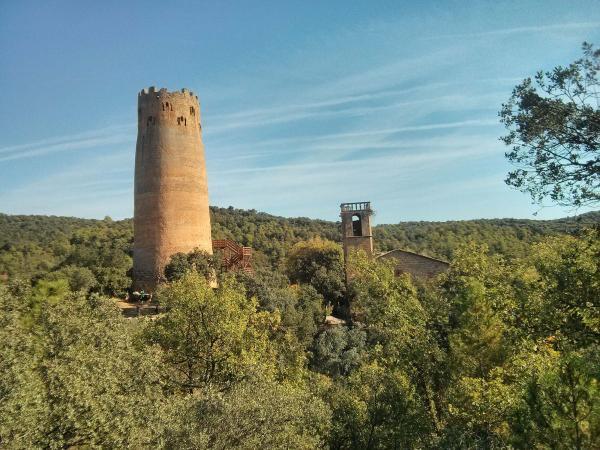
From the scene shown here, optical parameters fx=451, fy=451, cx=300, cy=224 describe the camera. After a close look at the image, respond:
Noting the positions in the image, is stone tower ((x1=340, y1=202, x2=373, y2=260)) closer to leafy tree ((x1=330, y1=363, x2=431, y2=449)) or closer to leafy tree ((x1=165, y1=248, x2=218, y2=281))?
leafy tree ((x1=165, y1=248, x2=218, y2=281))

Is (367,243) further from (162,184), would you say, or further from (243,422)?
(243,422)

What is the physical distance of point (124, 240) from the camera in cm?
4147

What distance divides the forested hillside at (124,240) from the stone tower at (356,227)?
8.91 metres

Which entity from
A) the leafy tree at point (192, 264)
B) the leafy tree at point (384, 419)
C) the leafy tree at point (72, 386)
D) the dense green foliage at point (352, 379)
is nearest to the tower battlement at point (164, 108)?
the leafy tree at point (192, 264)

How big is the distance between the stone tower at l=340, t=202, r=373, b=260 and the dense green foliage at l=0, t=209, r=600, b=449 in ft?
60.6

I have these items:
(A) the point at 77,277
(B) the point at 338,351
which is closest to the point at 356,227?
(B) the point at 338,351

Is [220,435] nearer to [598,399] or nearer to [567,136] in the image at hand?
[598,399]

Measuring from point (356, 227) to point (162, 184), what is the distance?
672 inches

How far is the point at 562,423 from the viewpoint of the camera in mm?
7699

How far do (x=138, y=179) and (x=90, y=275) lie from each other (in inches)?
235

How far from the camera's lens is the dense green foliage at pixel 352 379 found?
23.5 ft

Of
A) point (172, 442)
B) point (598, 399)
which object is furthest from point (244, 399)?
point (598, 399)

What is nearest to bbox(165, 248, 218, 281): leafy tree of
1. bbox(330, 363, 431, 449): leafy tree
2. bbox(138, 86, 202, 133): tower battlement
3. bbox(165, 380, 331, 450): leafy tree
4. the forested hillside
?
the forested hillside

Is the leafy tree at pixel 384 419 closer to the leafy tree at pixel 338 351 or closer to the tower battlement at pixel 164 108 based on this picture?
the leafy tree at pixel 338 351
